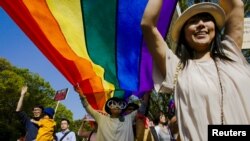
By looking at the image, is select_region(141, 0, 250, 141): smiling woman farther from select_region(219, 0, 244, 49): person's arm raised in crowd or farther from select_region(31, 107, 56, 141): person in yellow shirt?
select_region(31, 107, 56, 141): person in yellow shirt

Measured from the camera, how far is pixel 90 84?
7.57 meters

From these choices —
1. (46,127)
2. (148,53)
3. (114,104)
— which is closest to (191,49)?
(114,104)

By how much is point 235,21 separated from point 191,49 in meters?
0.28

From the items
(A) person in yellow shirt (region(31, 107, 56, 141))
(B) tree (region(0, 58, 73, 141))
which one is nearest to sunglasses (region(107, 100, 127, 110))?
(A) person in yellow shirt (region(31, 107, 56, 141))

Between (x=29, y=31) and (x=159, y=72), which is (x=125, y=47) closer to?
(x=29, y=31)

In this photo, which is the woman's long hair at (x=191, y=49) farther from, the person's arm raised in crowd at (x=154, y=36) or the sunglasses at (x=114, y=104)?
the sunglasses at (x=114, y=104)

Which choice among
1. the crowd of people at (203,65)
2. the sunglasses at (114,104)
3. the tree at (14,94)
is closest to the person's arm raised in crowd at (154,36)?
the crowd of people at (203,65)

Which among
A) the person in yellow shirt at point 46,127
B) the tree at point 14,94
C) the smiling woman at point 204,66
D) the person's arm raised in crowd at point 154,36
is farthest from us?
the tree at point 14,94

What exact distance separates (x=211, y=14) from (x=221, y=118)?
2.07 feet

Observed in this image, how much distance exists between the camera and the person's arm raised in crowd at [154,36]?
92.5 inches

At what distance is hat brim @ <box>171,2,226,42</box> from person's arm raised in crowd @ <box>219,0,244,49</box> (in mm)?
47

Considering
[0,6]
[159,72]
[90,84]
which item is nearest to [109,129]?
[90,84]

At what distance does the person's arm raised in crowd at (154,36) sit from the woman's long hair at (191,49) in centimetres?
11

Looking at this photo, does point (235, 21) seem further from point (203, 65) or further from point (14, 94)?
point (14, 94)
